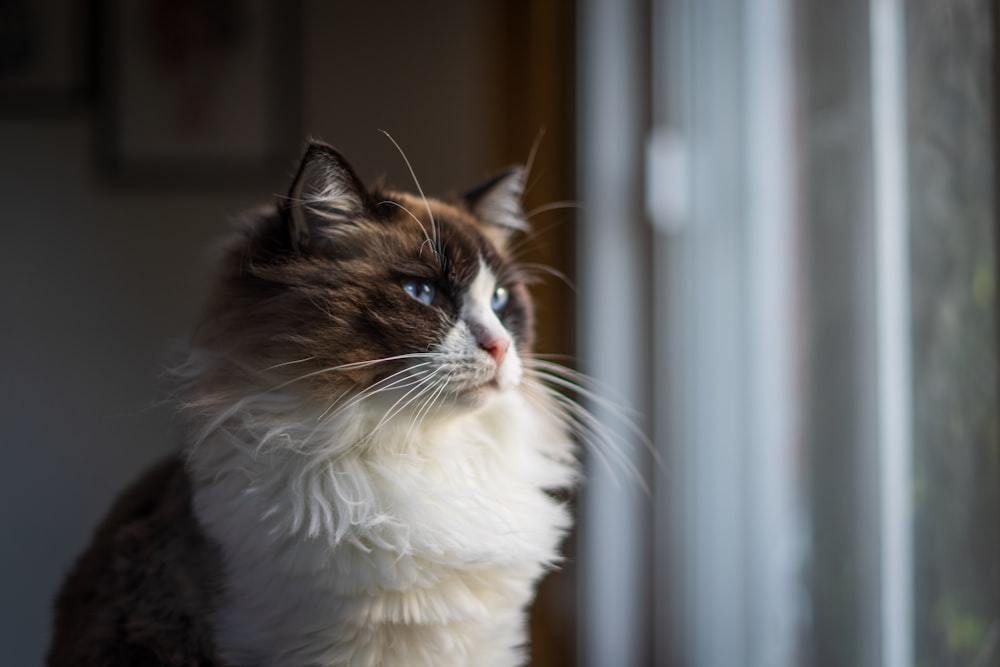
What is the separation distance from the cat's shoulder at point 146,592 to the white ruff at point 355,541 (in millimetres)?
34

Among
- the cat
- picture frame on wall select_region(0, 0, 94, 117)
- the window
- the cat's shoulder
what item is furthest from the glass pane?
picture frame on wall select_region(0, 0, 94, 117)

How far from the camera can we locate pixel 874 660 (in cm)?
102

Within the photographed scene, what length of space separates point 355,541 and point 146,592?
233mm

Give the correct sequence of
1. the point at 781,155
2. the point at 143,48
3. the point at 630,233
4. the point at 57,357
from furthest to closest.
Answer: the point at 143,48
the point at 57,357
the point at 630,233
the point at 781,155

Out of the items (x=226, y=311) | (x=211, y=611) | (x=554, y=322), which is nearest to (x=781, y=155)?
(x=554, y=322)

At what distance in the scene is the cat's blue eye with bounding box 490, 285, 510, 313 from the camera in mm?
824

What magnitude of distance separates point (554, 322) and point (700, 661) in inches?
35.9

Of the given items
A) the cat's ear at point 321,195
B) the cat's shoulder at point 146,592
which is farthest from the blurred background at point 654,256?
the cat's ear at point 321,195

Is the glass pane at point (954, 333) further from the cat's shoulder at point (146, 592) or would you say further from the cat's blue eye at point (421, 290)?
the cat's shoulder at point (146, 592)

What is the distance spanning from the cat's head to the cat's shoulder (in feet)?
0.62

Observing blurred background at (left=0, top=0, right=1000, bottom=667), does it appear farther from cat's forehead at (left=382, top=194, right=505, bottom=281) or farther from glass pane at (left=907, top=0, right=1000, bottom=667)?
cat's forehead at (left=382, top=194, right=505, bottom=281)

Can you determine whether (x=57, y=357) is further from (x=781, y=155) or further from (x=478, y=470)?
(x=781, y=155)

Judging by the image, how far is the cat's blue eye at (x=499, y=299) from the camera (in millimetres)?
824

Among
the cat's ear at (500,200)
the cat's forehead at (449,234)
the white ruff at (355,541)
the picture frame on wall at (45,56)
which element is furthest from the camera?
the picture frame on wall at (45,56)
